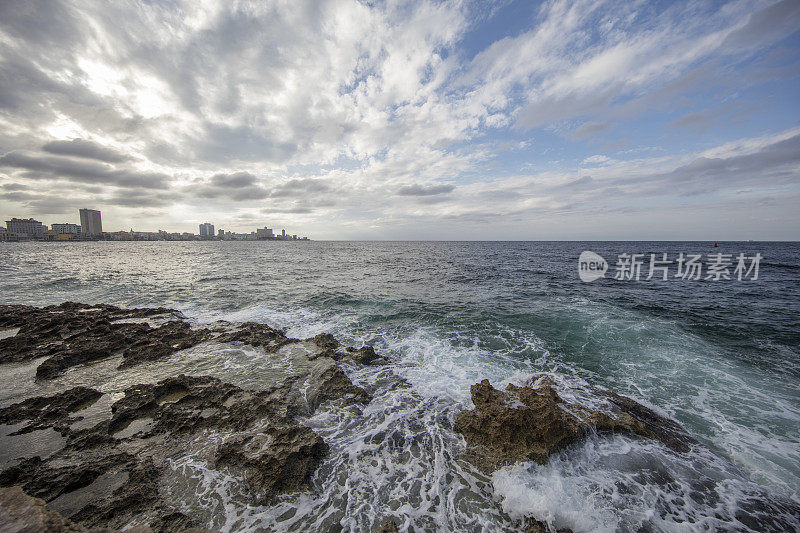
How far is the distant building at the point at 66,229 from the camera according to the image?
165875mm

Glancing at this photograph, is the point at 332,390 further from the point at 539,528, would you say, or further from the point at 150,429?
the point at 539,528

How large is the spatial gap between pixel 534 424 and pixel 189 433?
22.4 feet

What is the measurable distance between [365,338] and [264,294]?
11540mm

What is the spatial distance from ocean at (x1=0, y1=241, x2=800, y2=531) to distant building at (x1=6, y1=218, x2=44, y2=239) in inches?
8724

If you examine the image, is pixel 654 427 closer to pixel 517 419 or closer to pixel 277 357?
pixel 517 419

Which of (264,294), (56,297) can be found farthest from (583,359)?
(56,297)

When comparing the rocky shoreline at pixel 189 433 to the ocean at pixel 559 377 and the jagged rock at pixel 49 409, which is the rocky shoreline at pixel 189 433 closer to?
the jagged rock at pixel 49 409

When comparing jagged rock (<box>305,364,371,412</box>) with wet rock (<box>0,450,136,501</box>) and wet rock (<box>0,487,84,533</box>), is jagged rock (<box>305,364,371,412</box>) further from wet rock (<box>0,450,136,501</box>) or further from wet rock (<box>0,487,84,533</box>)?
wet rock (<box>0,487,84,533</box>)

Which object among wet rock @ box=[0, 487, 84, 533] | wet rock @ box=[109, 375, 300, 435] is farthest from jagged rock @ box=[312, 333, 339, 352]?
wet rock @ box=[0, 487, 84, 533]

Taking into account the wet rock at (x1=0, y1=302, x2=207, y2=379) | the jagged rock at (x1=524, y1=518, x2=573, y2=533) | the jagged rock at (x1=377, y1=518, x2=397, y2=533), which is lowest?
the jagged rock at (x1=524, y1=518, x2=573, y2=533)

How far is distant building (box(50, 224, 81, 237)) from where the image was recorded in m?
166

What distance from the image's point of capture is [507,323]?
42.4 ft

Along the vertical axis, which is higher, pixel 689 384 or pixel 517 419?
pixel 517 419

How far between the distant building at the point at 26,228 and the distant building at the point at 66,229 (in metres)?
6.16
